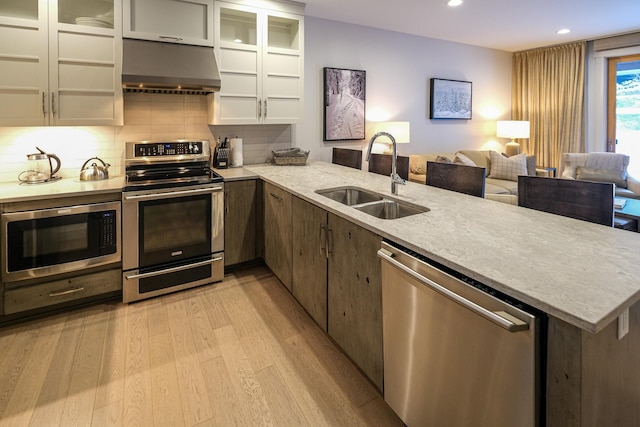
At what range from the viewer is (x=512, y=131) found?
5.79 meters

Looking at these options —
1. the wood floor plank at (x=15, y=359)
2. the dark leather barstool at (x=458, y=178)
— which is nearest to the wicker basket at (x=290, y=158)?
the dark leather barstool at (x=458, y=178)

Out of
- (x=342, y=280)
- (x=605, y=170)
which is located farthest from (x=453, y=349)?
(x=605, y=170)

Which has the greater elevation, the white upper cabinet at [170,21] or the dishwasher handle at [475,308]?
the white upper cabinet at [170,21]

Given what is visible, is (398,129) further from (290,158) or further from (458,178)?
(458,178)

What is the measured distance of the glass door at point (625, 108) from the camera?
5.25 metres

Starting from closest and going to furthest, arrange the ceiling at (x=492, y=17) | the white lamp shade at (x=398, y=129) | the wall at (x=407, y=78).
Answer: the ceiling at (x=492, y=17), the wall at (x=407, y=78), the white lamp shade at (x=398, y=129)

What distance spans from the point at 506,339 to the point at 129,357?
2032 mm

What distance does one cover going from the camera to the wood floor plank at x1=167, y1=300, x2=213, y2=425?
5.69ft

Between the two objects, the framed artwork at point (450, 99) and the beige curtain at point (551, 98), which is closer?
the framed artwork at point (450, 99)

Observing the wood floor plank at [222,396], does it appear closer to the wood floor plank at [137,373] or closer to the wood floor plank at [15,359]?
the wood floor plank at [137,373]

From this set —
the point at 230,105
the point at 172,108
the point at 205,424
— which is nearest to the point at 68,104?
the point at 172,108

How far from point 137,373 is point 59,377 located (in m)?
0.40

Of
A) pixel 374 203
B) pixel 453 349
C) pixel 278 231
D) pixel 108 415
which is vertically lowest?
pixel 108 415

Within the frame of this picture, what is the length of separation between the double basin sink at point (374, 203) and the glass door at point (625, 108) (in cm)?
509
